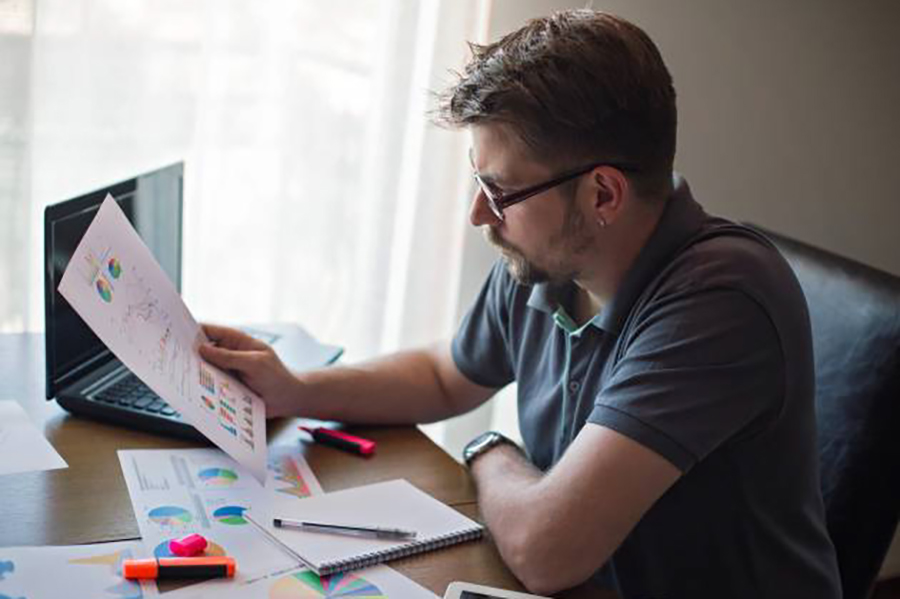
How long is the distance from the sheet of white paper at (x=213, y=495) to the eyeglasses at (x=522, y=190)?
1.37ft

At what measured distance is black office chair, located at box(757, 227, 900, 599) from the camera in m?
1.37

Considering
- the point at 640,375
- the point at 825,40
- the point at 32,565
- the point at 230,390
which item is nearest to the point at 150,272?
the point at 230,390

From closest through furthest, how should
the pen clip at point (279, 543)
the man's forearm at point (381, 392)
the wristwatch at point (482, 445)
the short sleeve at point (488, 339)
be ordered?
the pen clip at point (279, 543) → the wristwatch at point (482, 445) → the man's forearm at point (381, 392) → the short sleeve at point (488, 339)

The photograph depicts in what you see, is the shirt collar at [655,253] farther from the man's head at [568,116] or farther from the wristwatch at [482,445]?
the wristwatch at [482,445]

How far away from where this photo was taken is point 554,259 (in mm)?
1452

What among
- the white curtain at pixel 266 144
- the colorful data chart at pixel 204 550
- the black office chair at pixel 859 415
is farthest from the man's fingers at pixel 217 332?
the black office chair at pixel 859 415

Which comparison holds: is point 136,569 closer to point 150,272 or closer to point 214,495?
point 214,495

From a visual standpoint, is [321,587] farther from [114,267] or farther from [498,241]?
[498,241]

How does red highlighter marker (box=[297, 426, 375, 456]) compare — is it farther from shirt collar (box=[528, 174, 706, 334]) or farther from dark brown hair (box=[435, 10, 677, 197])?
dark brown hair (box=[435, 10, 677, 197])

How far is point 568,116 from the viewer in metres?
1.33

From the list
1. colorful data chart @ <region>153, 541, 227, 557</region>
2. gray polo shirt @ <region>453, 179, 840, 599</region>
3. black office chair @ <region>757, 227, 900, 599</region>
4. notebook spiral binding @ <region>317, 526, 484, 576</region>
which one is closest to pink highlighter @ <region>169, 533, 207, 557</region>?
colorful data chart @ <region>153, 541, 227, 557</region>

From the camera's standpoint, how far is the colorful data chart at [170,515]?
3.89 feet

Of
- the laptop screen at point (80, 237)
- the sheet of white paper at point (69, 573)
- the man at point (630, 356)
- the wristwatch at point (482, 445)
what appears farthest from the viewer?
Result: the wristwatch at point (482, 445)

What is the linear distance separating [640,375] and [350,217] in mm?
1094
